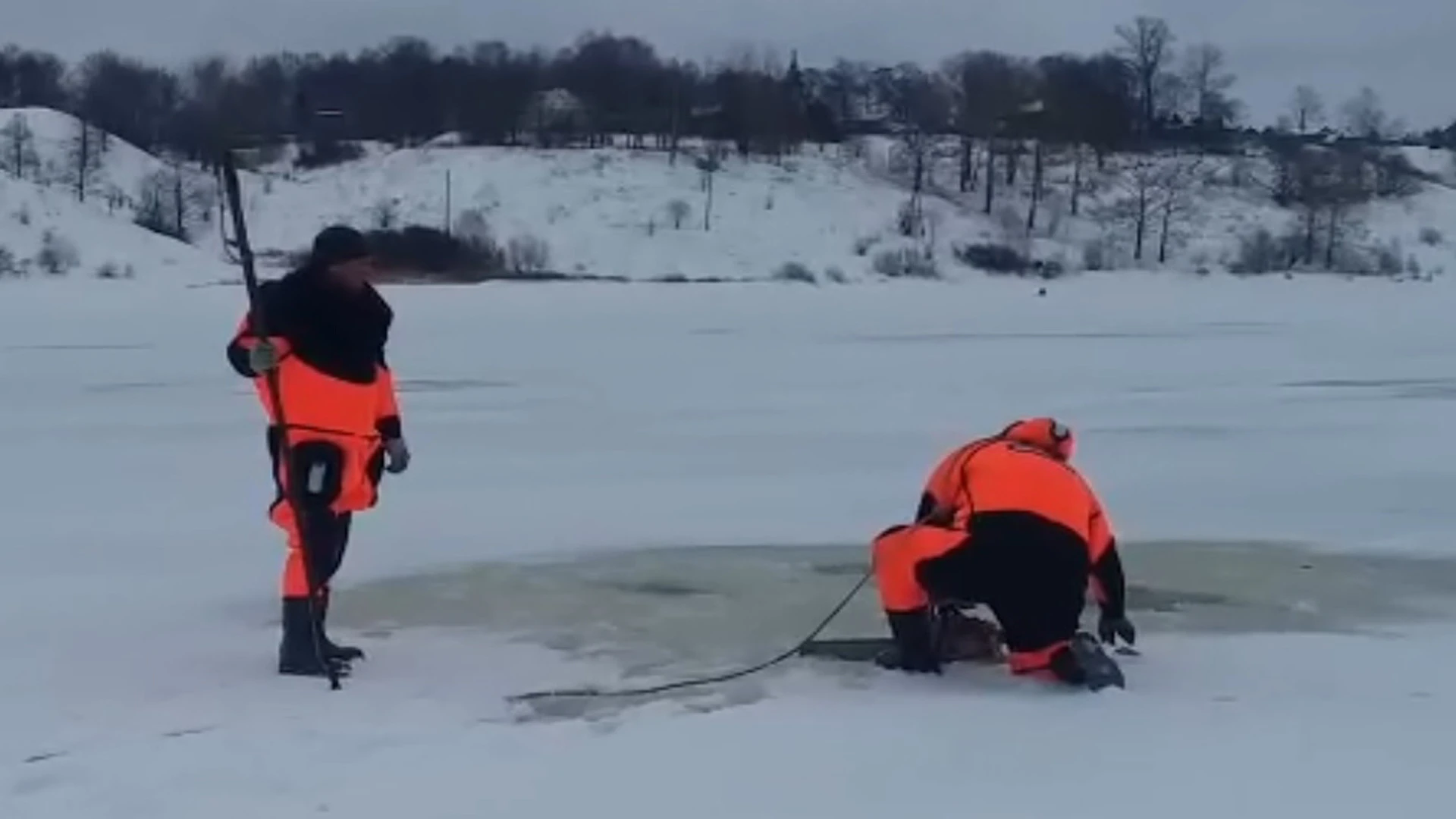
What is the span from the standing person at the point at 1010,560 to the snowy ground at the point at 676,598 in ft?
0.48

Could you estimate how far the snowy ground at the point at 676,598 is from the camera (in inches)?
182

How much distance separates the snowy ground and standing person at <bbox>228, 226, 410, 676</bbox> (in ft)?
0.83

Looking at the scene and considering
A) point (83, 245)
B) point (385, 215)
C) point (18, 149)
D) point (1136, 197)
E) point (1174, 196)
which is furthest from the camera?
point (1136, 197)

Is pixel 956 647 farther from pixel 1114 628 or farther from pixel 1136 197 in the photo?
pixel 1136 197

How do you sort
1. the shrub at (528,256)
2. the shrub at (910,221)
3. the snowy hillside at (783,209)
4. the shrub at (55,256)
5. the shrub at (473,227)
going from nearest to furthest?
1. the shrub at (55,256)
2. the shrub at (528,256)
3. the shrub at (473,227)
4. the snowy hillside at (783,209)
5. the shrub at (910,221)

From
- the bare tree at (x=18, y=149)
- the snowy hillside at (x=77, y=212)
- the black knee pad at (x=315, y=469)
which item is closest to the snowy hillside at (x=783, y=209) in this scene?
the snowy hillside at (x=77, y=212)

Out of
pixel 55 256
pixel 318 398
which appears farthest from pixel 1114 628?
pixel 55 256

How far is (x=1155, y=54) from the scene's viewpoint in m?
89.9

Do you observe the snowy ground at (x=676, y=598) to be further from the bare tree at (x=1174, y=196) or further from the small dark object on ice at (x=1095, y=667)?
the bare tree at (x=1174, y=196)

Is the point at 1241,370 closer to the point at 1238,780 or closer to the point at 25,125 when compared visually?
the point at 1238,780

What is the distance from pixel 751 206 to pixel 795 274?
13.7 metres

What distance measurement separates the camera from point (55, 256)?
133 feet

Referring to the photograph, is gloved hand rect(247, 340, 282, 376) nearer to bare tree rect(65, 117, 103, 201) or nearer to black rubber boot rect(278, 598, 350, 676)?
black rubber boot rect(278, 598, 350, 676)

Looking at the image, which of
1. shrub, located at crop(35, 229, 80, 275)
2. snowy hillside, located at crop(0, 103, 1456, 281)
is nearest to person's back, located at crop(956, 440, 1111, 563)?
shrub, located at crop(35, 229, 80, 275)
